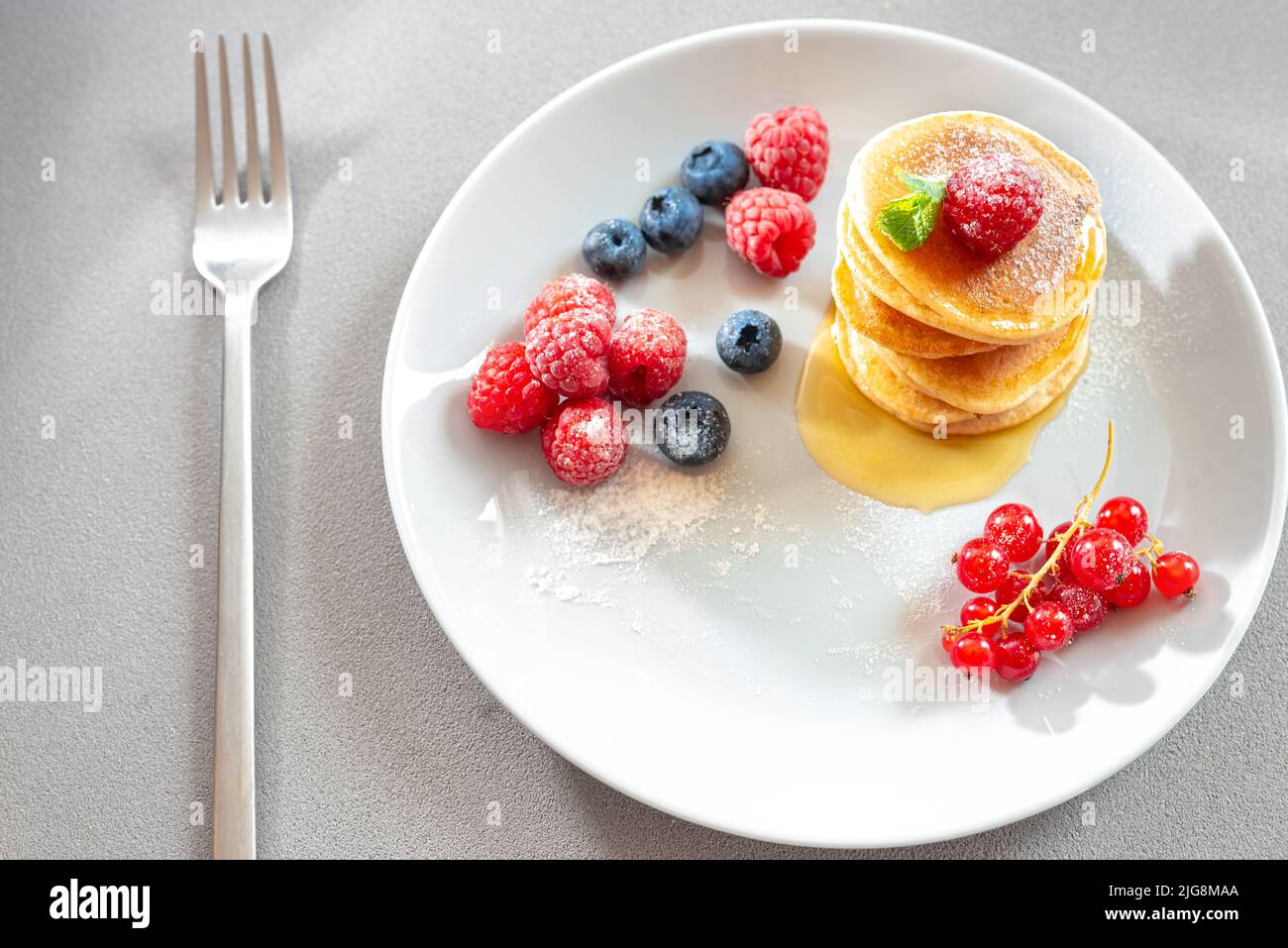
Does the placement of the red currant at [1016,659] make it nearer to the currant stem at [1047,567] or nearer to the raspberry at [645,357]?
the currant stem at [1047,567]

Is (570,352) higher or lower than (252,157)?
lower

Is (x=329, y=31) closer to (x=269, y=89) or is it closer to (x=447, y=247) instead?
(x=269, y=89)

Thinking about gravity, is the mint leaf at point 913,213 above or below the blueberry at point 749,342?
above

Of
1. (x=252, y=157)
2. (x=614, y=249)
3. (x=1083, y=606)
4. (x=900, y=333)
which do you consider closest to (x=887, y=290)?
(x=900, y=333)

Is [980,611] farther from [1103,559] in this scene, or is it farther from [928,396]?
[928,396]

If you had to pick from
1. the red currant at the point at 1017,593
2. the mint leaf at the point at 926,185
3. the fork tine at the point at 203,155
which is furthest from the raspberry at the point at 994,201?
the fork tine at the point at 203,155
